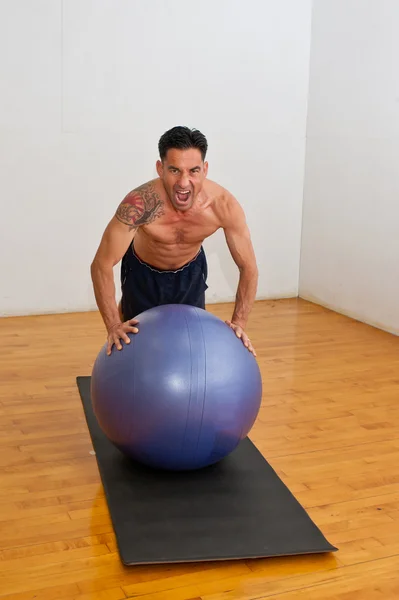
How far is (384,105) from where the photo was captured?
4.58 metres

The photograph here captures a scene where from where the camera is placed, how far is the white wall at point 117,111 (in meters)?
4.64

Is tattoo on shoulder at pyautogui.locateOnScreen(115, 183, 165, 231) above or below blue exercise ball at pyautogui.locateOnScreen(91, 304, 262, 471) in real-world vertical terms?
above

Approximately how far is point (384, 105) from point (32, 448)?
3.10 metres

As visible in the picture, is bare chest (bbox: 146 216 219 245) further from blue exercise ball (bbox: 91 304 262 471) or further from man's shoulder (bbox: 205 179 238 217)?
blue exercise ball (bbox: 91 304 262 471)

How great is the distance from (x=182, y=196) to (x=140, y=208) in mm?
→ 169

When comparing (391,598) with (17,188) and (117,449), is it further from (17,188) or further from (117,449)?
(17,188)

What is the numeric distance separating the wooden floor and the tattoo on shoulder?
0.90 meters

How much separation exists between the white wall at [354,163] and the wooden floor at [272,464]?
0.48 m

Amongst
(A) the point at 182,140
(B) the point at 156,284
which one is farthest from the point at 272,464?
(A) the point at 182,140

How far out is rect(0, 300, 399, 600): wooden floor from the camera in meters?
1.96

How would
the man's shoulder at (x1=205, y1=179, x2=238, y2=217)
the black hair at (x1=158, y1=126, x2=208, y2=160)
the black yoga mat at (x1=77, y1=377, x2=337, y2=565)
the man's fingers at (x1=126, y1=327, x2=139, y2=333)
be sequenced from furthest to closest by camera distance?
1. the man's shoulder at (x1=205, y1=179, x2=238, y2=217)
2. the black hair at (x1=158, y1=126, x2=208, y2=160)
3. the man's fingers at (x1=126, y1=327, x2=139, y2=333)
4. the black yoga mat at (x1=77, y1=377, x2=337, y2=565)

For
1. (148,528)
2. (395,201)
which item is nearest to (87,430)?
(148,528)

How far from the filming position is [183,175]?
101 inches

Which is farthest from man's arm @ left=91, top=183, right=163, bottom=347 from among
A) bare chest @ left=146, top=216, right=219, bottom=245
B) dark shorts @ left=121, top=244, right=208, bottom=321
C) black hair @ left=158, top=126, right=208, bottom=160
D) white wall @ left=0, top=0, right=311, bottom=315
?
white wall @ left=0, top=0, right=311, bottom=315
